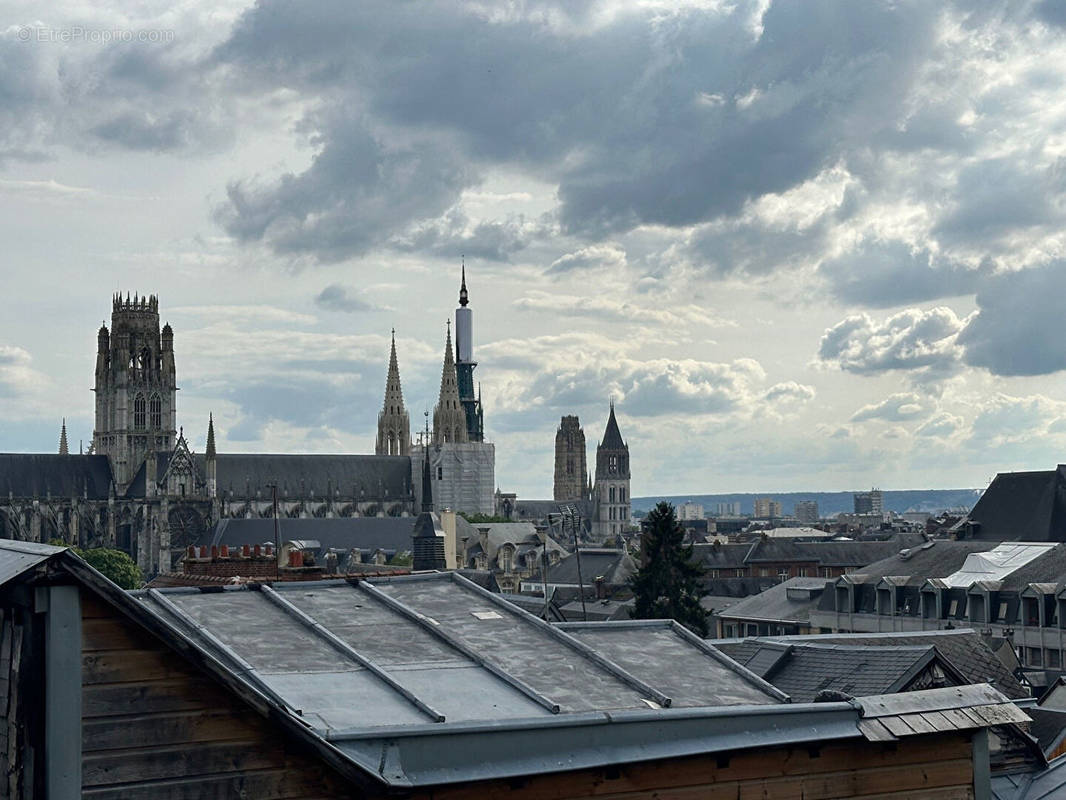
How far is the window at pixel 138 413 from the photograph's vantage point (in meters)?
188

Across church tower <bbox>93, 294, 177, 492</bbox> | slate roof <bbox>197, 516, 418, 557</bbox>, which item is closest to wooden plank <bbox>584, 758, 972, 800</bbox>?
slate roof <bbox>197, 516, 418, 557</bbox>

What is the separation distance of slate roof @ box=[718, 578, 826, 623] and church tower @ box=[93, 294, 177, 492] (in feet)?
405

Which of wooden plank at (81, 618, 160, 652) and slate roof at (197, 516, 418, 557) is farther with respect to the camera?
slate roof at (197, 516, 418, 557)

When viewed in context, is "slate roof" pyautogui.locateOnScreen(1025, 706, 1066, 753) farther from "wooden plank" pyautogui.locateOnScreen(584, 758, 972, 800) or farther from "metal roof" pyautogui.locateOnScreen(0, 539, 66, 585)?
"metal roof" pyautogui.locateOnScreen(0, 539, 66, 585)

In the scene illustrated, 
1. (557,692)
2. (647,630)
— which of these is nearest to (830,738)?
(557,692)

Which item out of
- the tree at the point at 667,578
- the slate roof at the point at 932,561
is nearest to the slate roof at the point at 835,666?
the tree at the point at 667,578

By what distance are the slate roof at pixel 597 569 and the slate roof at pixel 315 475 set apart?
79.8 meters

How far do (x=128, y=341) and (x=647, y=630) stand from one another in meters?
185

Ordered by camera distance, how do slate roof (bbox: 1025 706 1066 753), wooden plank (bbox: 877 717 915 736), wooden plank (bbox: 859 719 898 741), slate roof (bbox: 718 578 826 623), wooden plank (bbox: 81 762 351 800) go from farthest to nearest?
slate roof (bbox: 718 578 826 623), slate roof (bbox: 1025 706 1066 753), wooden plank (bbox: 877 717 915 736), wooden plank (bbox: 859 719 898 741), wooden plank (bbox: 81 762 351 800)

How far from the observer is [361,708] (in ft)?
35.6

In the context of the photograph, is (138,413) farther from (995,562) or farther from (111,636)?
(111,636)

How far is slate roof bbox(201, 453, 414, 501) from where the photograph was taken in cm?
18000

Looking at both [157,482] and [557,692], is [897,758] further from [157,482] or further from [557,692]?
[157,482]

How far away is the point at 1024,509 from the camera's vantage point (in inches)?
3187
